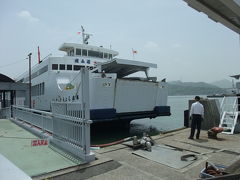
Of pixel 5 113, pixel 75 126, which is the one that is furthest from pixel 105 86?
pixel 5 113

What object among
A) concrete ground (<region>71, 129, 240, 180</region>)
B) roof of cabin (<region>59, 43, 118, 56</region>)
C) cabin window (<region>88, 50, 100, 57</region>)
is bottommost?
concrete ground (<region>71, 129, 240, 180</region>)

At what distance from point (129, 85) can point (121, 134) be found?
11.5ft

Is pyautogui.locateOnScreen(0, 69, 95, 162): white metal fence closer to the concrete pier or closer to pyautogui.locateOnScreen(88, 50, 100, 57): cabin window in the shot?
the concrete pier

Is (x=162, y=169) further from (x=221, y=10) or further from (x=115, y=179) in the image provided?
(x=221, y=10)

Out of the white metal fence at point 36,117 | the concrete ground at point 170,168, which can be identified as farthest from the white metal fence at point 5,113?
the concrete ground at point 170,168

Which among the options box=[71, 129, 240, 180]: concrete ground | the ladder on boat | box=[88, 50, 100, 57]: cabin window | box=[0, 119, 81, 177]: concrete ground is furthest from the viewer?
box=[88, 50, 100, 57]: cabin window

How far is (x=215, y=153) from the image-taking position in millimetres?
5117

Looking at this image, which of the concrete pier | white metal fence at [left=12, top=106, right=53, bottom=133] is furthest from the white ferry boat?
the concrete pier

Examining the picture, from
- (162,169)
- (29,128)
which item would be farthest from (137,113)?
(162,169)

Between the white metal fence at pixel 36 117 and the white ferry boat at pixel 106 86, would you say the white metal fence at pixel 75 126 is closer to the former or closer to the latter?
the white metal fence at pixel 36 117

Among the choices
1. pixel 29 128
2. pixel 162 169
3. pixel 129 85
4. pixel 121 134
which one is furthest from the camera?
pixel 121 134

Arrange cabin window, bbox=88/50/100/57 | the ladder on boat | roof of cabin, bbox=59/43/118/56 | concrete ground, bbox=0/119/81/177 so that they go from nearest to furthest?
concrete ground, bbox=0/119/81/177, the ladder on boat, roof of cabin, bbox=59/43/118/56, cabin window, bbox=88/50/100/57

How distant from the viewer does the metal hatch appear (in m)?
10.8

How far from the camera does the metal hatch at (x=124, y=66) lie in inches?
427
